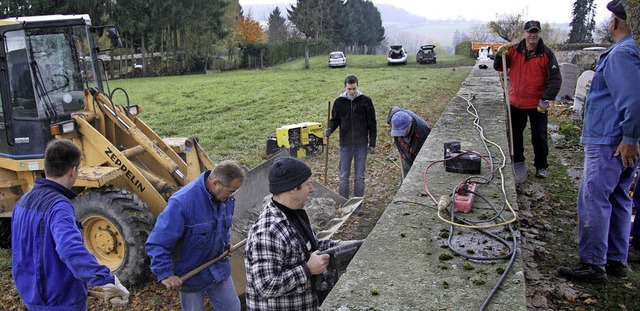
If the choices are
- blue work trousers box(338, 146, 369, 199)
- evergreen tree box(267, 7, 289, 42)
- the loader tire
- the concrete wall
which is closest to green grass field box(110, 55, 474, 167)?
blue work trousers box(338, 146, 369, 199)

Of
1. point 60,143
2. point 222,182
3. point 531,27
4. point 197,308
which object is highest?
point 531,27

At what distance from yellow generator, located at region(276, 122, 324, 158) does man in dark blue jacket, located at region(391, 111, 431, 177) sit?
12.3ft

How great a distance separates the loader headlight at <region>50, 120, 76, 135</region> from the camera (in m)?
5.48

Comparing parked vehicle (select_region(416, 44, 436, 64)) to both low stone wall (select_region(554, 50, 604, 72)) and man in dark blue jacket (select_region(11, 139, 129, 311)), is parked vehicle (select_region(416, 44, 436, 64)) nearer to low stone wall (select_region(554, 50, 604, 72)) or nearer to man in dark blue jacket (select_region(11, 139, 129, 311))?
low stone wall (select_region(554, 50, 604, 72))

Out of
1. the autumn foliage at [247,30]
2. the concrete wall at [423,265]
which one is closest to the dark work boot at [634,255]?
the concrete wall at [423,265]

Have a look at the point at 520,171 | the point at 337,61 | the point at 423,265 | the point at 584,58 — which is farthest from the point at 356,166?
the point at 337,61

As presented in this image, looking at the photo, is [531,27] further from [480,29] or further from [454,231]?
[480,29]

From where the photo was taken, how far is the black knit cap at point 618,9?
3535 mm

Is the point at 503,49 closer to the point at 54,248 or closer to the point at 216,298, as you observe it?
the point at 216,298

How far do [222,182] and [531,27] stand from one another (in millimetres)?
4407

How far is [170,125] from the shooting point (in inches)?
559

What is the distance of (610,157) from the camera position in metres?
3.58

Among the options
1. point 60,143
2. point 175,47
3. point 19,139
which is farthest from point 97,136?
point 175,47

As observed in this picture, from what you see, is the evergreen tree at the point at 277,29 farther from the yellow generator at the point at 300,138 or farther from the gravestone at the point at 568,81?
the yellow generator at the point at 300,138
